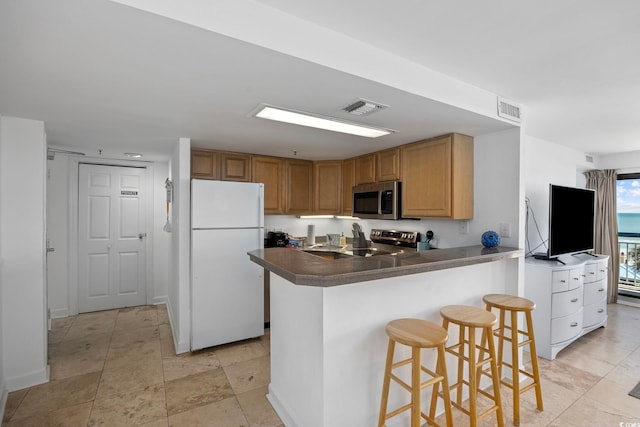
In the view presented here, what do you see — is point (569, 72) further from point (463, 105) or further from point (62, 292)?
point (62, 292)

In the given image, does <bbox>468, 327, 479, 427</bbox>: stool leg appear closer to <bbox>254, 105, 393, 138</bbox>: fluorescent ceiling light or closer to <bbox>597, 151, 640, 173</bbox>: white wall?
<bbox>254, 105, 393, 138</bbox>: fluorescent ceiling light

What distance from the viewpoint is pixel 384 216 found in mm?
3449

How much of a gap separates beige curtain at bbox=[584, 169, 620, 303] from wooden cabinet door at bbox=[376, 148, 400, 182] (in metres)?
3.62

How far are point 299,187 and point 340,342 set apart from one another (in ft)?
9.13

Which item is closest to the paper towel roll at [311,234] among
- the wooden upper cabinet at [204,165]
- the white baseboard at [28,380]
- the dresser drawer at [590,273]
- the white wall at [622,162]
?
the wooden upper cabinet at [204,165]

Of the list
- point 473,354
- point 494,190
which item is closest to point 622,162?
point 494,190

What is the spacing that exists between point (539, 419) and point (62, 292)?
5254 mm

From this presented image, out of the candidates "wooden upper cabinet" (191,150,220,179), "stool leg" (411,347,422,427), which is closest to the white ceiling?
"wooden upper cabinet" (191,150,220,179)

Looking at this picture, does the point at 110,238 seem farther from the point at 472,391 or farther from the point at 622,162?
the point at 622,162

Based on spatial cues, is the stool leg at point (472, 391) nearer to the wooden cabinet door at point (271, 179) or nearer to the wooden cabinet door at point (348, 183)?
the wooden cabinet door at point (348, 183)

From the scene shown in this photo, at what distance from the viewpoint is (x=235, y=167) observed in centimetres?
375

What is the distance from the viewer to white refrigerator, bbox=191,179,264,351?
3.05 meters

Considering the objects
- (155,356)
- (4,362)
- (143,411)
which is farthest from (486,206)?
(4,362)

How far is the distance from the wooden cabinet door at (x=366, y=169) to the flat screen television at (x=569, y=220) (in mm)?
1799
